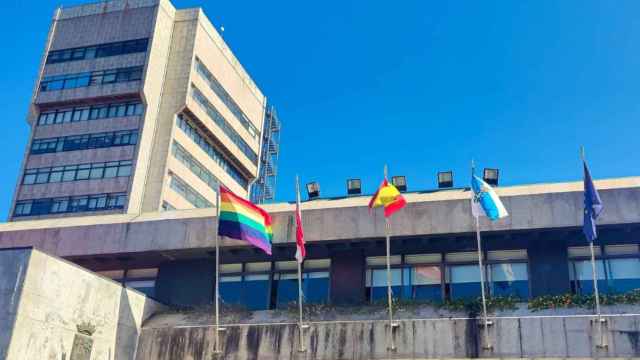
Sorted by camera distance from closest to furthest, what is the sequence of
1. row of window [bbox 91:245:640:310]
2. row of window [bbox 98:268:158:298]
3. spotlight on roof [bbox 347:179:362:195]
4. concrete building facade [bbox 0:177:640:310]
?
concrete building facade [bbox 0:177:640:310], row of window [bbox 91:245:640:310], row of window [bbox 98:268:158:298], spotlight on roof [bbox 347:179:362:195]

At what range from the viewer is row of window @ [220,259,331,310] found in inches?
1135

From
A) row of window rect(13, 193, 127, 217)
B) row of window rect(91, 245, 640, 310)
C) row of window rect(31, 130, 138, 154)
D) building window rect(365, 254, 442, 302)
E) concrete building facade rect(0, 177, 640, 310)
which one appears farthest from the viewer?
row of window rect(31, 130, 138, 154)

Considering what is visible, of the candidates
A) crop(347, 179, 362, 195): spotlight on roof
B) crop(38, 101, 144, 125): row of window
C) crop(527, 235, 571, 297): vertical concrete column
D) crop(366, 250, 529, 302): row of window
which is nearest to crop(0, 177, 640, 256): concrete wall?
crop(366, 250, 529, 302): row of window

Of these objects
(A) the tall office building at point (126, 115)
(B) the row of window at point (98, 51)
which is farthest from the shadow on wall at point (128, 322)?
(B) the row of window at point (98, 51)

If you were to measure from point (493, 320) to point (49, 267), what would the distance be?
1456 cm

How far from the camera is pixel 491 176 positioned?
3139 centimetres

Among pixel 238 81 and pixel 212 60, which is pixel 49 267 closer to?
pixel 212 60

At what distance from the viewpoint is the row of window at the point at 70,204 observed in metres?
67.6

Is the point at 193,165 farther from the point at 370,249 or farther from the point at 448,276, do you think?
the point at 448,276

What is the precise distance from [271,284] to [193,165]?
159 feet

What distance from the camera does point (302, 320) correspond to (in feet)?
84.1

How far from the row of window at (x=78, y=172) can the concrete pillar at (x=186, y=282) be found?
40707mm

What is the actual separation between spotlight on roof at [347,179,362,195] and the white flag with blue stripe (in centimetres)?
1089

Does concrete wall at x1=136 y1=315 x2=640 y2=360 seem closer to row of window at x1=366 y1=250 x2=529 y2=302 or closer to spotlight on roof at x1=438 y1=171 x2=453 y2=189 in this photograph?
row of window at x1=366 y1=250 x2=529 y2=302
